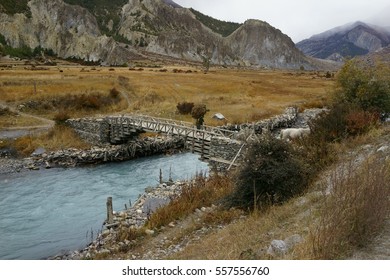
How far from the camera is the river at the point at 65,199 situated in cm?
1839

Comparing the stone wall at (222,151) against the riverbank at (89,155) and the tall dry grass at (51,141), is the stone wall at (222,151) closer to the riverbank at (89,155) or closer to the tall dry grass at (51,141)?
the riverbank at (89,155)

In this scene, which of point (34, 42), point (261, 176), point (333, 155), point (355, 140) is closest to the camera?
point (261, 176)

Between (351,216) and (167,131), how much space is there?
86.4 feet

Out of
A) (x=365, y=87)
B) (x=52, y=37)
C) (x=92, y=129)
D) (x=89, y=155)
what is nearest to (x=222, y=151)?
(x=365, y=87)

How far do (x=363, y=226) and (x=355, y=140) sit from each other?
445 inches

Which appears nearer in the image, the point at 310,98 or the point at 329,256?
the point at 329,256

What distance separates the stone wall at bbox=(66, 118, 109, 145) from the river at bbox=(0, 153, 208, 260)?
17.4ft

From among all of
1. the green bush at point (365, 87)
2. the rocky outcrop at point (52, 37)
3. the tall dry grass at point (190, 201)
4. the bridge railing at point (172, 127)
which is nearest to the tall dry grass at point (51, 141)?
the bridge railing at point (172, 127)

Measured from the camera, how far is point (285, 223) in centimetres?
1043

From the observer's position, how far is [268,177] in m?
13.7

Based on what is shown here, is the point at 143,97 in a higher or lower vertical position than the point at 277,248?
higher

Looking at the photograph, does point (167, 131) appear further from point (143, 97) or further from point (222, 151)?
point (143, 97)
